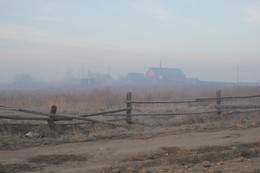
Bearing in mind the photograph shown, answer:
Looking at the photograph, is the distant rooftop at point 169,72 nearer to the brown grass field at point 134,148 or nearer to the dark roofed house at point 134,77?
the dark roofed house at point 134,77

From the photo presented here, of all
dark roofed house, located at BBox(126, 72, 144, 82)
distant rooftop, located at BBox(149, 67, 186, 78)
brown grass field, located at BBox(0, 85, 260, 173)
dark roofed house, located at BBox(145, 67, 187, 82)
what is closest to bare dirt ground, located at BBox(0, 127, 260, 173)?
brown grass field, located at BBox(0, 85, 260, 173)

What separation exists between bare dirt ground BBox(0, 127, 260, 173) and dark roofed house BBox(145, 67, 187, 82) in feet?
217

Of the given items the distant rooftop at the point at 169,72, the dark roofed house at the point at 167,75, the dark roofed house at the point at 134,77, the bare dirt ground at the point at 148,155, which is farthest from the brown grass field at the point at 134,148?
the dark roofed house at the point at 134,77

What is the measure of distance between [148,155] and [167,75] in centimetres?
7278

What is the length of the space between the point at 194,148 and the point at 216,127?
369 centimetres

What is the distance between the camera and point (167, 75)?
78.5 metres

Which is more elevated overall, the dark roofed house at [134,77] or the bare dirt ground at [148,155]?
the dark roofed house at [134,77]

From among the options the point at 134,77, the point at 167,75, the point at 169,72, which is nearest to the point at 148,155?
the point at 167,75

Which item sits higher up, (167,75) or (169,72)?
(169,72)

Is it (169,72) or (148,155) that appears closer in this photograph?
(148,155)

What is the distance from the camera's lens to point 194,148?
7211 millimetres

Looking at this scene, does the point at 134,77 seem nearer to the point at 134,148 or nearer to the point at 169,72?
the point at 169,72

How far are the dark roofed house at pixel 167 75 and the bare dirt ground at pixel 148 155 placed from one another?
217 ft

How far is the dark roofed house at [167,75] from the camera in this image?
76.5 meters
